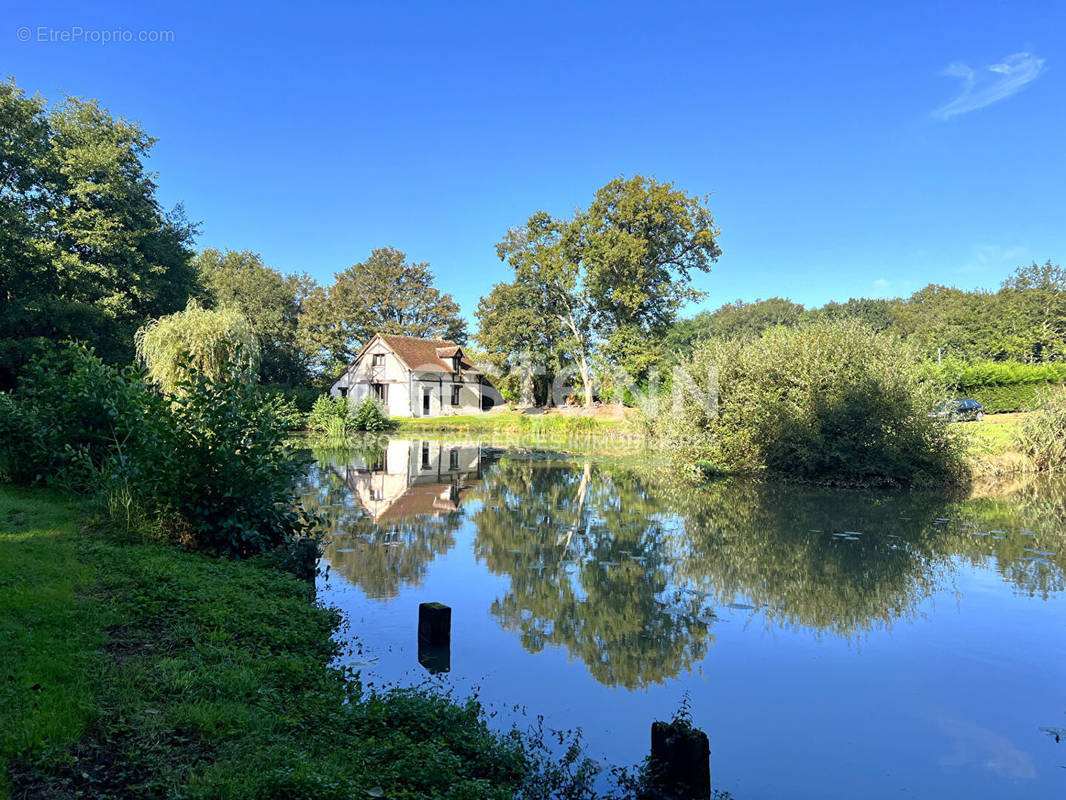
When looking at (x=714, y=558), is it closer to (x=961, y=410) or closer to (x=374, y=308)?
(x=961, y=410)

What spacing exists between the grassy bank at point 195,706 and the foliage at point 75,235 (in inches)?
947

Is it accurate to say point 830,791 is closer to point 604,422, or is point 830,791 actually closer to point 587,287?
point 604,422

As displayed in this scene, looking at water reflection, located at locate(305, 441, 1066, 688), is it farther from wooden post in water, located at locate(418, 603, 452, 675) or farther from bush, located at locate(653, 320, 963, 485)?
bush, located at locate(653, 320, 963, 485)

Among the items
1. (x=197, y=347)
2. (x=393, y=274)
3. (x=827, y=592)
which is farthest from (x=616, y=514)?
(x=393, y=274)

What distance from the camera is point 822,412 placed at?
1897cm

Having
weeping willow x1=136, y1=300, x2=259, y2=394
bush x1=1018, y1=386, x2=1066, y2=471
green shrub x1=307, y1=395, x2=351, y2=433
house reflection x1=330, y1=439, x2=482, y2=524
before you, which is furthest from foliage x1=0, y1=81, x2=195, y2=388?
bush x1=1018, y1=386, x2=1066, y2=471

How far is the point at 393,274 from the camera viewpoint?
6088 centimetres

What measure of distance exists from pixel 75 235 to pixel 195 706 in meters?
32.0

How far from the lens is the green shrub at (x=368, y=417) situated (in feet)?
121

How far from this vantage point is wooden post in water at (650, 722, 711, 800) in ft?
13.3

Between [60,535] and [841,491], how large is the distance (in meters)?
18.1

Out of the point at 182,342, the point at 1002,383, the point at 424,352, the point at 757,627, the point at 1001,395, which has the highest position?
the point at 424,352

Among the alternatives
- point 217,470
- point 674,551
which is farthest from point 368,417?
point 217,470

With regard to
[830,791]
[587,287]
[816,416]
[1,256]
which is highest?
[587,287]
